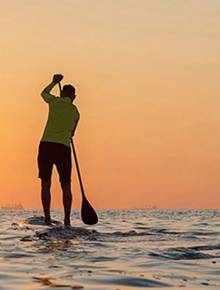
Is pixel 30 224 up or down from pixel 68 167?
down

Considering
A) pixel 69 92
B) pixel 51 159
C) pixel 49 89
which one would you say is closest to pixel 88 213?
pixel 51 159

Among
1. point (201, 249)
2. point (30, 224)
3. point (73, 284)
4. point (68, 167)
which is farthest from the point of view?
point (30, 224)

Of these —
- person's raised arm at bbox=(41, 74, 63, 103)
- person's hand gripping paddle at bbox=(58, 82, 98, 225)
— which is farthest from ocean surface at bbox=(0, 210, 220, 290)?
person's raised arm at bbox=(41, 74, 63, 103)

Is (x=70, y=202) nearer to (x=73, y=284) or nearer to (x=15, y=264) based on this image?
(x=15, y=264)

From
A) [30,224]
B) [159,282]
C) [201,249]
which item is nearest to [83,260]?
[159,282]

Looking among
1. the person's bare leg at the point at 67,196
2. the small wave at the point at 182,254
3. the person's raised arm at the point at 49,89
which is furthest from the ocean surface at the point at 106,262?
the person's raised arm at the point at 49,89

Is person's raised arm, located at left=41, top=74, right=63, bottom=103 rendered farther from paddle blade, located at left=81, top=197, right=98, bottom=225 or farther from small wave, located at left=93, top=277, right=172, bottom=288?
small wave, located at left=93, top=277, right=172, bottom=288

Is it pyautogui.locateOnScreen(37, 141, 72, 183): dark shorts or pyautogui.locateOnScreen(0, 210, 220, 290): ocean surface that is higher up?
pyautogui.locateOnScreen(37, 141, 72, 183): dark shorts

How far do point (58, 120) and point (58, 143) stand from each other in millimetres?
439

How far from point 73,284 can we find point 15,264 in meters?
1.41

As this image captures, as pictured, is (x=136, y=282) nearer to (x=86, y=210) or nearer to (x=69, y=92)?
(x=69, y=92)

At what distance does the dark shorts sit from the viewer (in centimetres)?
1199

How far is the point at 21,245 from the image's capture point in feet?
28.6

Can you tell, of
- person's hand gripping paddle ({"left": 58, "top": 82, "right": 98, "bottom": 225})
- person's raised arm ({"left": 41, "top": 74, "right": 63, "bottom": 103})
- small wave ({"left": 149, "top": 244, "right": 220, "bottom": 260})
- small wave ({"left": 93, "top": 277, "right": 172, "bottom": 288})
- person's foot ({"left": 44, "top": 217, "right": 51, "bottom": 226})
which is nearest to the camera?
small wave ({"left": 93, "top": 277, "right": 172, "bottom": 288})
